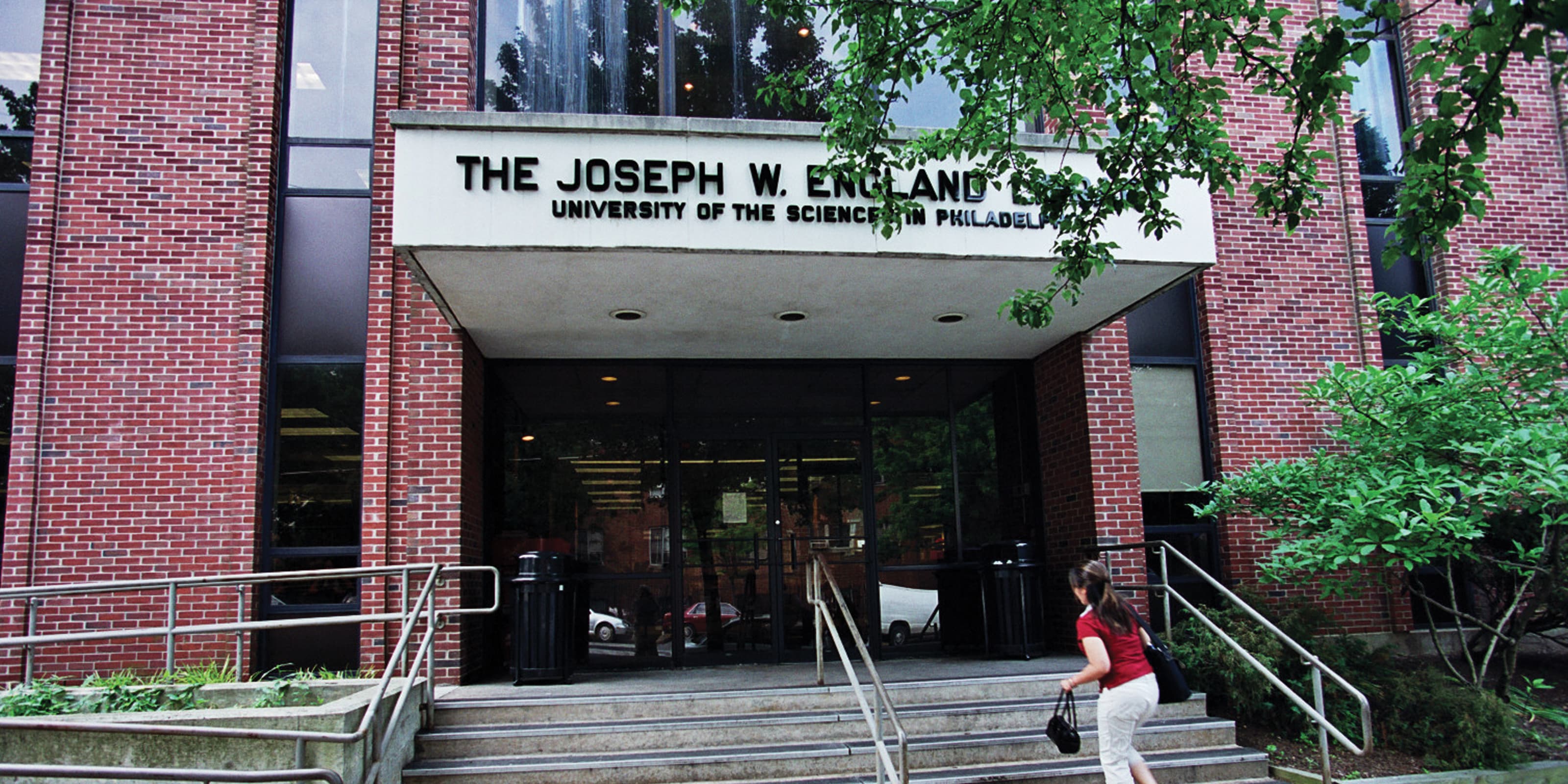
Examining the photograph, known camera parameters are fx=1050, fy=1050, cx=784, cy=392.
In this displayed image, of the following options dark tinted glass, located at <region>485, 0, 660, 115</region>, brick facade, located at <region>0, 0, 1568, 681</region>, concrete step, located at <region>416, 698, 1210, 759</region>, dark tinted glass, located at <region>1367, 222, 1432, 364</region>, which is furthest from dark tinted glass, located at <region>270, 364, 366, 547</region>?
dark tinted glass, located at <region>1367, 222, 1432, 364</region>

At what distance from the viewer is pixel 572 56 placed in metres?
10.0

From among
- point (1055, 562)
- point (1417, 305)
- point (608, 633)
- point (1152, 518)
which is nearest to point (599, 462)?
point (608, 633)

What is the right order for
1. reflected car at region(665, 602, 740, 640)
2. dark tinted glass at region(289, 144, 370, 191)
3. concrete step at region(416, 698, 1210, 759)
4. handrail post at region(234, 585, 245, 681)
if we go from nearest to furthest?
concrete step at region(416, 698, 1210, 759) < handrail post at region(234, 585, 245, 681) < dark tinted glass at region(289, 144, 370, 191) < reflected car at region(665, 602, 740, 640)

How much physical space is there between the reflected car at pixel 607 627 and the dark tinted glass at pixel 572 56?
4.74 metres

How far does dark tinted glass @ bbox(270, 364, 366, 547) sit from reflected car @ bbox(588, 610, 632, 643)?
87.5 inches

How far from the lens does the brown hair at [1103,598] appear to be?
580 cm

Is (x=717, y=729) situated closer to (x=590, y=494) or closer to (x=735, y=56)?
(x=590, y=494)

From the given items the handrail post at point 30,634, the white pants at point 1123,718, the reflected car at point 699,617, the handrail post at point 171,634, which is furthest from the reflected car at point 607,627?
the white pants at point 1123,718

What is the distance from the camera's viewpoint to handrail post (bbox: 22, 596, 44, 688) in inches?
299

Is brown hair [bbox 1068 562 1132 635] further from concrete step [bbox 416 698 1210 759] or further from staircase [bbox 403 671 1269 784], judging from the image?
concrete step [bbox 416 698 1210 759]

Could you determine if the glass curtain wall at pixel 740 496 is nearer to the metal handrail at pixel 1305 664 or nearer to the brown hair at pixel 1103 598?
the metal handrail at pixel 1305 664

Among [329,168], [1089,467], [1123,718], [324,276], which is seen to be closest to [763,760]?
[1123,718]

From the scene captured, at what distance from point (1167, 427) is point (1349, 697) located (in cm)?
319

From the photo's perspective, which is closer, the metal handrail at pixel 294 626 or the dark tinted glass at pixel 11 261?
the metal handrail at pixel 294 626
